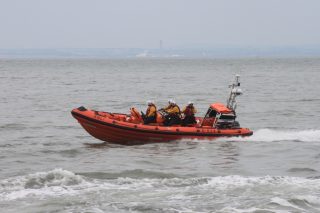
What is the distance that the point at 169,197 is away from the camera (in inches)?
436

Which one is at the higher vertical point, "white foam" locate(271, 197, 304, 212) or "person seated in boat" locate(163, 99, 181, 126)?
"person seated in boat" locate(163, 99, 181, 126)

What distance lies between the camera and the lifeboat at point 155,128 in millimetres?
17297

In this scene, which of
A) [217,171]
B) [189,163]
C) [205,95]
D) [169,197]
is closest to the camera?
[169,197]

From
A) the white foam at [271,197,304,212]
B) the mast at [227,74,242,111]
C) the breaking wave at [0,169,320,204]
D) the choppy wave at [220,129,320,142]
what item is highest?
the mast at [227,74,242,111]

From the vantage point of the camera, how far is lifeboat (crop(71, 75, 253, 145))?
681 inches

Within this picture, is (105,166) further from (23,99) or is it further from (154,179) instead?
(23,99)

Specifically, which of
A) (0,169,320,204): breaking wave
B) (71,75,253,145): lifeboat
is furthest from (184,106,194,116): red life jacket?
(0,169,320,204): breaking wave

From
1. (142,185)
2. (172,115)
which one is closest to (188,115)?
(172,115)

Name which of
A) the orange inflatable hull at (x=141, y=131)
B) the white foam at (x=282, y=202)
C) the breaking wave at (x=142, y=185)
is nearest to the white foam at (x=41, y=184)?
the breaking wave at (x=142, y=185)

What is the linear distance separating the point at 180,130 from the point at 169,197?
20.7 feet

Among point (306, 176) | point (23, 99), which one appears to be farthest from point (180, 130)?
point (23, 99)

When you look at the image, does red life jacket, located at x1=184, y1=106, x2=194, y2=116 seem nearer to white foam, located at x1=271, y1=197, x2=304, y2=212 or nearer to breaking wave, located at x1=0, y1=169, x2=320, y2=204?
breaking wave, located at x1=0, y1=169, x2=320, y2=204

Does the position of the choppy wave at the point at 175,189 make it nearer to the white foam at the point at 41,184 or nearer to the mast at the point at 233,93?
the white foam at the point at 41,184

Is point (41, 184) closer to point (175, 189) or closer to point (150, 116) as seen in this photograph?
point (175, 189)
